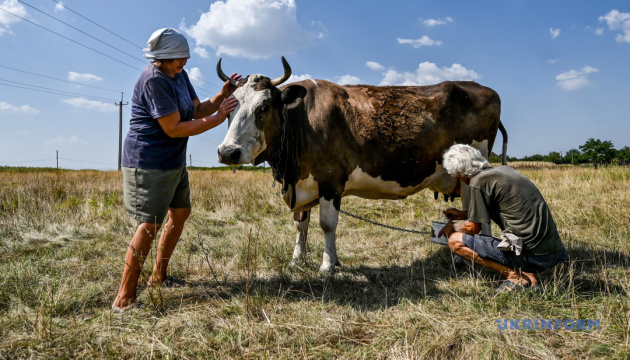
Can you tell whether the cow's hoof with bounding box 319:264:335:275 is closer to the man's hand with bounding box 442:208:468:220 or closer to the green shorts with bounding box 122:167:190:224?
the man's hand with bounding box 442:208:468:220

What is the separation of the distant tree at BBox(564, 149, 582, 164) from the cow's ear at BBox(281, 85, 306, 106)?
1709 inches

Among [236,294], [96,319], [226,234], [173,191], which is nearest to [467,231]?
[236,294]

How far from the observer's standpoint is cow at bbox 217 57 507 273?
161 inches

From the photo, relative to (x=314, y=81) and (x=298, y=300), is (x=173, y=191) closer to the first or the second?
(x=298, y=300)

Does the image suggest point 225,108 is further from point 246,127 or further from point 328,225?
point 328,225

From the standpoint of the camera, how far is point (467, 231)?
376cm

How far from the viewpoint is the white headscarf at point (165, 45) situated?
128 inches

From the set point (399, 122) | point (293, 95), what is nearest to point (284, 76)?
point (293, 95)

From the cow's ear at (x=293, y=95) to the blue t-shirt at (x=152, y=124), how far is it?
1.18 metres

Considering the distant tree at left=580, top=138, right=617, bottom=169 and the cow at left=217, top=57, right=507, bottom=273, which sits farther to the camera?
the distant tree at left=580, top=138, right=617, bottom=169

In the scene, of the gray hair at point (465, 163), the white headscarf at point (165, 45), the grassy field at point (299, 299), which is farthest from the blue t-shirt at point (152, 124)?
the gray hair at point (465, 163)

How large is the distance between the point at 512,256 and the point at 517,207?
19.1 inches

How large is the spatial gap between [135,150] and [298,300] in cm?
197

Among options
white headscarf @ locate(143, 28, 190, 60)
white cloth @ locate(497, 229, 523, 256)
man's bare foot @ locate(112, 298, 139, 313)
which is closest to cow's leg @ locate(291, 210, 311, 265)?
man's bare foot @ locate(112, 298, 139, 313)
